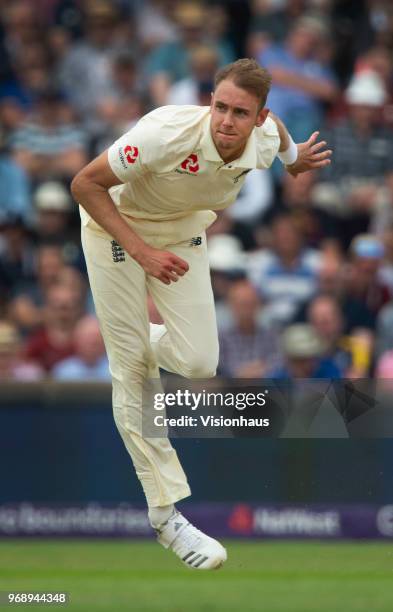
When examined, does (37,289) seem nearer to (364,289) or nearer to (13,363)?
(13,363)

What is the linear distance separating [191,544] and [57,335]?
12.4 feet

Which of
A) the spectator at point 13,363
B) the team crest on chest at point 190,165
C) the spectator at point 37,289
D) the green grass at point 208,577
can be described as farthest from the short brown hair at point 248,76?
the spectator at point 37,289

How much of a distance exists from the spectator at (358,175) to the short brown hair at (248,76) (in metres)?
5.00

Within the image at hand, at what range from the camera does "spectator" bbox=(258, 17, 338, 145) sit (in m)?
13.8

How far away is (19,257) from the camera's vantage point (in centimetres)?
1303

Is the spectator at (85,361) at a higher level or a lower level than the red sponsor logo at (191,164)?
lower

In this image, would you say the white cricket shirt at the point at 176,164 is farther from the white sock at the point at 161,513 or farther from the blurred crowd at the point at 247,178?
the blurred crowd at the point at 247,178

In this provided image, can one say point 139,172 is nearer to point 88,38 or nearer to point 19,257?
point 19,257

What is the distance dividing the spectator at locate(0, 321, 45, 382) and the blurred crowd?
0.7 inches

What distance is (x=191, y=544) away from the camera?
847 centimetres

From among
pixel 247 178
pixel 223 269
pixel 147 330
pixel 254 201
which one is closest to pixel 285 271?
pixel 223 269

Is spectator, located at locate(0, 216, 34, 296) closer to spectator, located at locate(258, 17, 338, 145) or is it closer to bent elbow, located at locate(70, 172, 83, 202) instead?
spectator, located at locate(258, 17, 338, 145)

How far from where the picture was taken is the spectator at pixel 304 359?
11.4 metres

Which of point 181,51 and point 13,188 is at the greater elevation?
point 181,51
